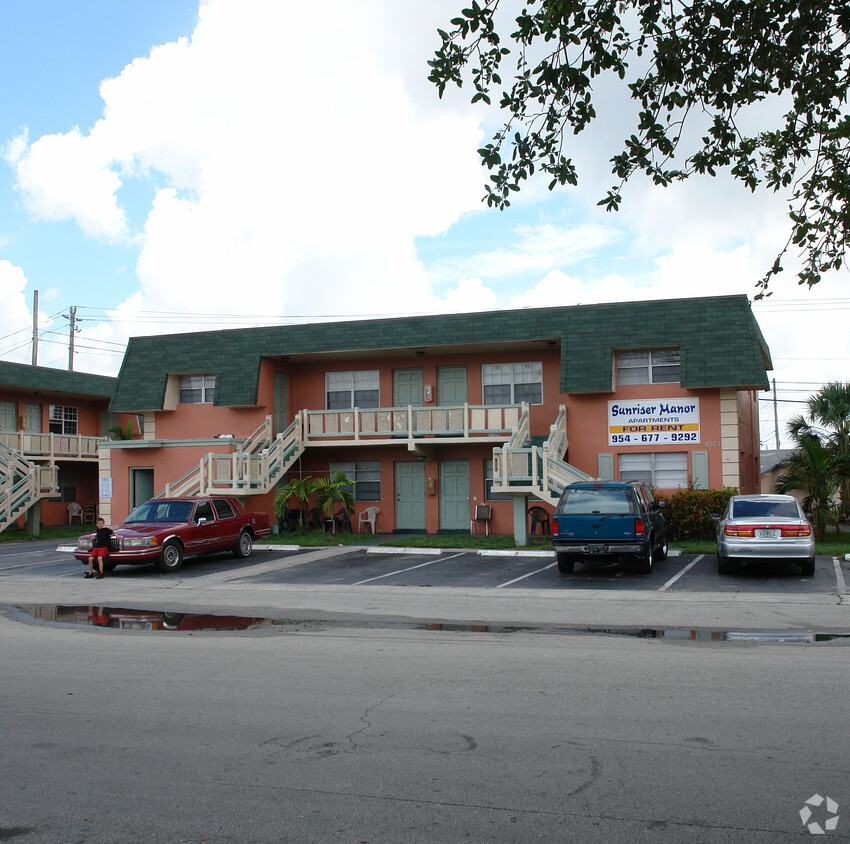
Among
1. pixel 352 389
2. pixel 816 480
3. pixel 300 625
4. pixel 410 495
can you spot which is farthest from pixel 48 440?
pixel 816 480

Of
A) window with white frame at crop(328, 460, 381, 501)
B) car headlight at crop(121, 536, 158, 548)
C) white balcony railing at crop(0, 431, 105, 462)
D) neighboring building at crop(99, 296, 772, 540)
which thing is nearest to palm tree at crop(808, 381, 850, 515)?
neighboring building at crop(99, 296, 772, 540)

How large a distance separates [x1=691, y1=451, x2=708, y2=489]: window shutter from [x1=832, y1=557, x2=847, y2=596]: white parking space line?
17.2 feet

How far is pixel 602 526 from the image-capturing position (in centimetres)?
1688

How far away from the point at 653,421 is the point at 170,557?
13.9m

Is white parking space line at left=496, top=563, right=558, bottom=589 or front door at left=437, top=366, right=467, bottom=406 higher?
front door at left=437, top=366, right=467, bottom=406

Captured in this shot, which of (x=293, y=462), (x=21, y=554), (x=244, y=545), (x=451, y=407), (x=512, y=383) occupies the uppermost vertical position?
(x=512, y=383)

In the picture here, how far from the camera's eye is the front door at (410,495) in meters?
27.8

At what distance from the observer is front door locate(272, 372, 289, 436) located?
28703 millimetres

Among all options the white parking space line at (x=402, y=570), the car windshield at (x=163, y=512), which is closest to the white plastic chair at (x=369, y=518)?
the white parking space line at (x=402, y=570)

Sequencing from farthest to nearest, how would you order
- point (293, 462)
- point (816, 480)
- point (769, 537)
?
1. point (293, 462)
2. point (816, 480)
3. point (769, 537)

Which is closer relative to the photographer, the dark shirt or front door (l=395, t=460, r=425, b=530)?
the dark shirt

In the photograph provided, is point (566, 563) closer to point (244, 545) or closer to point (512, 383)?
point (244, 545)

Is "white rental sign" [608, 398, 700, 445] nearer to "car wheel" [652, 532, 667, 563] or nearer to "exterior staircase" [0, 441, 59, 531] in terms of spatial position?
"car wheel" [652, 532, 667, 563]

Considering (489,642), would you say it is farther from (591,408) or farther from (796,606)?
(591,408)
